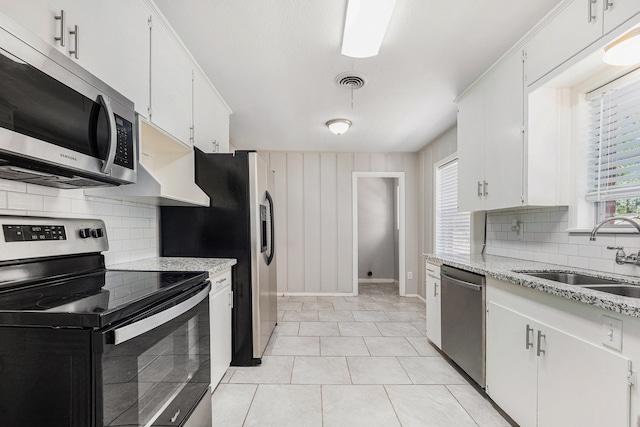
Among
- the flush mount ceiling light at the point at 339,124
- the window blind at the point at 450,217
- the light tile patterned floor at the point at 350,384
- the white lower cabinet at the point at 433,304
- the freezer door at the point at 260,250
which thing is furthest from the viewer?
the window blind at the point at 450,217

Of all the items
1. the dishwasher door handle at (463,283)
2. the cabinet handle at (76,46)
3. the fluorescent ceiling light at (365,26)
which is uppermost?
the fluorescent ceiling light at (365,26)

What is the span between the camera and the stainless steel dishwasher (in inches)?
75.8

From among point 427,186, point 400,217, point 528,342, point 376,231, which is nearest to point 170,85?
point 528,342

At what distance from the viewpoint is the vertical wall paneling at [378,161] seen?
4855 millimetres

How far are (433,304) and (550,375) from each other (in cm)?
131

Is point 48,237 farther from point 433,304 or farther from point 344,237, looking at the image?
point 344,237

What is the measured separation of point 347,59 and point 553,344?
215 centimetres

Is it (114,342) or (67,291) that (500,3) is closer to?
(114,342)

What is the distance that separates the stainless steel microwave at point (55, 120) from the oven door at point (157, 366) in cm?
65

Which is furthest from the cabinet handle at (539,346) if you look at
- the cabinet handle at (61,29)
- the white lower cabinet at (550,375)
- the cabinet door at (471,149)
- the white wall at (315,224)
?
the white wall at (315,224)

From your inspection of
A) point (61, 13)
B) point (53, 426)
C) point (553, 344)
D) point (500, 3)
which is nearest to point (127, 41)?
point (61, 13)

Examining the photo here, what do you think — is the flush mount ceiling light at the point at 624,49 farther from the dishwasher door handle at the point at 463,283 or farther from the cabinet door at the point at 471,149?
the dishwasher door handle at the point at 463,283

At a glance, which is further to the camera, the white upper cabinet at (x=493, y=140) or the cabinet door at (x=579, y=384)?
the white upper cabinet at (x=493, y=140)

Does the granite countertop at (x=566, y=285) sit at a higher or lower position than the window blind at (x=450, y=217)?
lower
